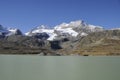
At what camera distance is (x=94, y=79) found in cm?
4319

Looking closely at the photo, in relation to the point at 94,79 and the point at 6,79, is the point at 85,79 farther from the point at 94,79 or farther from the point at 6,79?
the point at 6,79

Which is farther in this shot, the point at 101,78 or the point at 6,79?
the point at 101,78

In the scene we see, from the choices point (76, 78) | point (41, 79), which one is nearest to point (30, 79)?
point (41, 79)

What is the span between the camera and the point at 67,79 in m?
42.8

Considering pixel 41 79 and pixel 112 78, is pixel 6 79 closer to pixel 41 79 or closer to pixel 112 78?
pixel 41 79

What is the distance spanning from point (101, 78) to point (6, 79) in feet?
48.6

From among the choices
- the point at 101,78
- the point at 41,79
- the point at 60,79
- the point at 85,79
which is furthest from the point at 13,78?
the point at 101,78

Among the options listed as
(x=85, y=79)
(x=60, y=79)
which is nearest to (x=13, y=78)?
(x=60, y=79)

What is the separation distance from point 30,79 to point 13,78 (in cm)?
283

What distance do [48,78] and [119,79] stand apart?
10.8m

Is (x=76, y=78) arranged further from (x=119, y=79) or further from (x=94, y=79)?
(x=119, y=79)

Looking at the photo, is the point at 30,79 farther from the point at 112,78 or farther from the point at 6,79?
the point at 112,78

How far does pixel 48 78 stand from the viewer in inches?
1714

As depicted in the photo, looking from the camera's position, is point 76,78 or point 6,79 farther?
point 76,78
